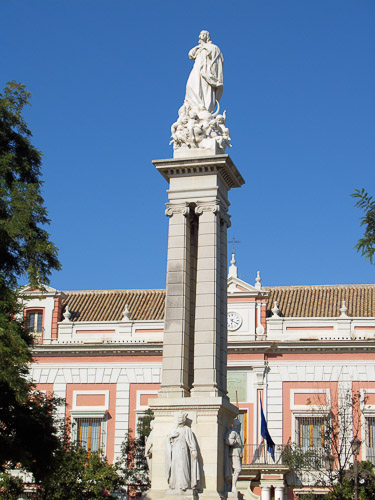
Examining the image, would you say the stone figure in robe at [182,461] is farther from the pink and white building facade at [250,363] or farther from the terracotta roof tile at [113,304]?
the terracotta roof tile at [113,304]

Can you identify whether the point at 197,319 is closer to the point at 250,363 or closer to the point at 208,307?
the point at 208,307

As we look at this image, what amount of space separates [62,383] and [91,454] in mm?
7037

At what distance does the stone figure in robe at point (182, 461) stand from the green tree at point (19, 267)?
3.32m

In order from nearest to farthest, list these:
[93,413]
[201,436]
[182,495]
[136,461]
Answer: [182,495] → [201,436] → [136,461] → [93,413]

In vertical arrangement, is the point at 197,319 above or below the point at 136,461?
above

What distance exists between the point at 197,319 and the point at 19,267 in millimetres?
4224

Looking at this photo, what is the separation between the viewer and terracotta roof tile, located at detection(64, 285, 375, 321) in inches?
1629

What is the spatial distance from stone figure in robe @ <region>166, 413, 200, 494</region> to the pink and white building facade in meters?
18.7

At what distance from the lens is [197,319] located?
20109mm

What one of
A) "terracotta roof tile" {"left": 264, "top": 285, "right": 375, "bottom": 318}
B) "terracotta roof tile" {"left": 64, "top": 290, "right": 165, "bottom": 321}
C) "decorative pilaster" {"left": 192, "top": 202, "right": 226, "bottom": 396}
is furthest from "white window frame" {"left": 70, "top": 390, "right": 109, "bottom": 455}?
"decorative pilaster" {"left": 192, "top": 202, "right": 226, "bottom": 396}

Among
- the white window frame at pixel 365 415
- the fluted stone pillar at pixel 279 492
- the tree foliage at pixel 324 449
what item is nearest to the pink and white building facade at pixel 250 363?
the white window frame at pixel 365 415

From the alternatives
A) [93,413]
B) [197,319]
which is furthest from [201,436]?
[93,413]

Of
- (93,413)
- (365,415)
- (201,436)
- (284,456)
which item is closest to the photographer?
(201,436)

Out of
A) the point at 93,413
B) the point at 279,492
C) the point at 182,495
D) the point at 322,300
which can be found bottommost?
the point at 279,492
